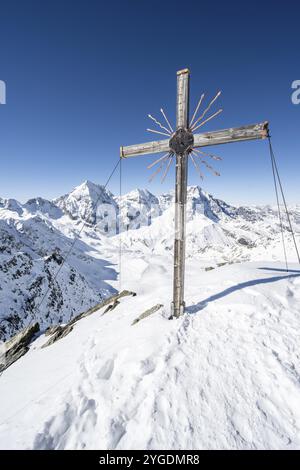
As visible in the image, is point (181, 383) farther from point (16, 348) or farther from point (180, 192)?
point (16, 348)

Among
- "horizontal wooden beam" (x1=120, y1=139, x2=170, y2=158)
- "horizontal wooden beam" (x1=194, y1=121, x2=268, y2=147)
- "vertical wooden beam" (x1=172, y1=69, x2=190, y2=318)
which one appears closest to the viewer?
"horizontal wooden beam" (x1=194, y1=121, x2=268, y2=147)

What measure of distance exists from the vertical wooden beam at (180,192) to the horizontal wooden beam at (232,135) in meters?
0.71


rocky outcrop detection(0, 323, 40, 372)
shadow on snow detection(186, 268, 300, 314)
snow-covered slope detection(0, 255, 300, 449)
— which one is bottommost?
rocky outcrop detection(0, 323, 40, 372)

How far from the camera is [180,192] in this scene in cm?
837

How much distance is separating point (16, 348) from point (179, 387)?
14.5 metres

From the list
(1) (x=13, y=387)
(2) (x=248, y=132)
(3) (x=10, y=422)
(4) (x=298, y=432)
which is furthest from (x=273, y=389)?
(1) (x=13, y=387)

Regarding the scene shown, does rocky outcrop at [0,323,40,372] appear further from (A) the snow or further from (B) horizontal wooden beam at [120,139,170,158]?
(B) horizontal wooden beam at [120,139,170,158]

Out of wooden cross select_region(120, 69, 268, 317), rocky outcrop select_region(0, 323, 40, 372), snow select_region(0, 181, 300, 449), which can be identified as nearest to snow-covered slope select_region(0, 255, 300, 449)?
snow select_region(0, 181, 300, 449)

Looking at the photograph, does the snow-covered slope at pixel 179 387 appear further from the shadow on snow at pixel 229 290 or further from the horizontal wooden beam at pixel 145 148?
the horizontal wooden beam at pixel 145 148

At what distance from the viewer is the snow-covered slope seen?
4531 millimetres

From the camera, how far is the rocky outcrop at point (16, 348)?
45.3ft

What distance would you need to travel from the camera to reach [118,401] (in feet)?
17.0
